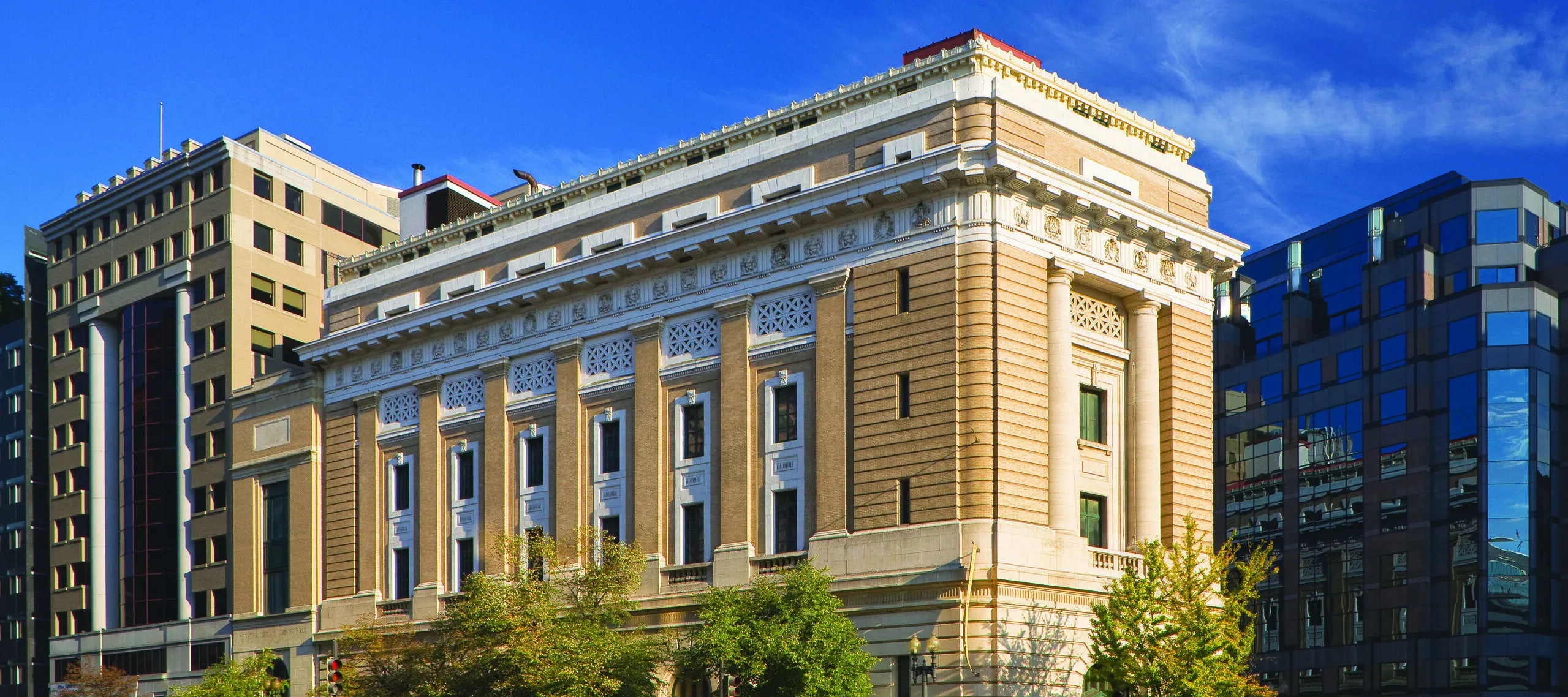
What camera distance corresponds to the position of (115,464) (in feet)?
277

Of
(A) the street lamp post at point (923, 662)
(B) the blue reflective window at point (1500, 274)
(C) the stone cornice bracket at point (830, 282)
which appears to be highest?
(B) the blue reflective window at point (1500, 274)

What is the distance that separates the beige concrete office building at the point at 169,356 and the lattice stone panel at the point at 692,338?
31224 millimetres

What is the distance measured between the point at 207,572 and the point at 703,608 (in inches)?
1578

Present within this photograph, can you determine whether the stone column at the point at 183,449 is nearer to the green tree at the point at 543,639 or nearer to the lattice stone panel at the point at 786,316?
the green tree at the point at 543,639

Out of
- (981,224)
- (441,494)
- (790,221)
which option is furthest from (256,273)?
(981,224)

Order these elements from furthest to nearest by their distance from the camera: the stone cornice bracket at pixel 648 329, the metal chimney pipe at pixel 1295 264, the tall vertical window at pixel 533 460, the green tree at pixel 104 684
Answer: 1. the metal chimney pipe at pixel 1295 264
2. the green tree at pixel 104 684
3. the tall vertical window at pixel 533 460
4. the stone cornice bracket at pixel 648 329

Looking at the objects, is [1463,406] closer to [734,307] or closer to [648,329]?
[734,307]

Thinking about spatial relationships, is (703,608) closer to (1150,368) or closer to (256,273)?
(1150,368)

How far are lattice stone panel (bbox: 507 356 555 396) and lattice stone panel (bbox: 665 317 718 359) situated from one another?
601 cm

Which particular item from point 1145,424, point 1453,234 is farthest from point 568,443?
point 1453,234

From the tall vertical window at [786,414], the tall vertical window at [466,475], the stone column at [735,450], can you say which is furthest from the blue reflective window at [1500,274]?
the tall vertical window at [466,475]

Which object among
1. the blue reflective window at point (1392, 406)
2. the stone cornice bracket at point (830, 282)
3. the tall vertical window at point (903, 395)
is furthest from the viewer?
the blue reflective window at point (1392, 406)

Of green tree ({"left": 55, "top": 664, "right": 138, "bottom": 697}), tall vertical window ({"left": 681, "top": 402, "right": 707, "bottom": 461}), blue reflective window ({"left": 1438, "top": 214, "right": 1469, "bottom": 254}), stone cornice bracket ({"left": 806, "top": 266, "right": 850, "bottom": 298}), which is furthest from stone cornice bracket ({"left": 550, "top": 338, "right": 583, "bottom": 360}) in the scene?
blue reflective window ({"left": 1438, "top": 214, "right": 1469, "bottom": 254})

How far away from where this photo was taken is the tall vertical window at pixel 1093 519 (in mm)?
49094
